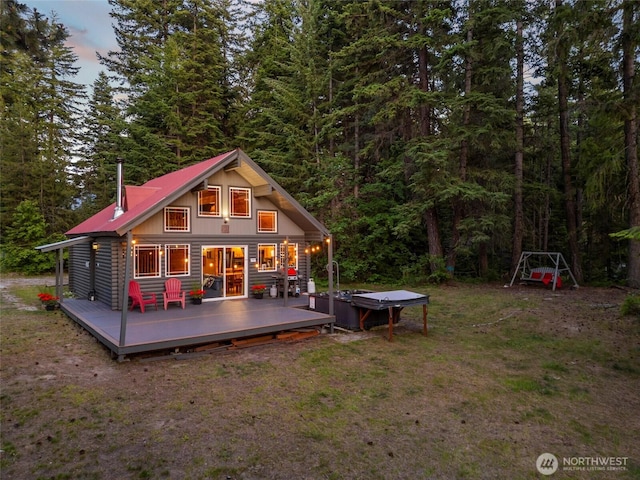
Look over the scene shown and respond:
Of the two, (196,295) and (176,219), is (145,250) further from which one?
(196,295)

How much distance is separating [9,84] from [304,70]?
19.2m

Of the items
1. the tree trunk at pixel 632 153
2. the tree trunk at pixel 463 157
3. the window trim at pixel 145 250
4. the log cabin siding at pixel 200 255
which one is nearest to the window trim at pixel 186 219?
the log cabin siding at pixel 200 255

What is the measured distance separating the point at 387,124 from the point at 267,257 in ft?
30.6

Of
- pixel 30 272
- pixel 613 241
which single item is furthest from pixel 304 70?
pixel 30 272

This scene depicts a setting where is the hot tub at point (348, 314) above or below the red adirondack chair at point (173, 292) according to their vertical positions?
below

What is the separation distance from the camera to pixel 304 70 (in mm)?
18906

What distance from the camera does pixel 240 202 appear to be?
12695 millimetres

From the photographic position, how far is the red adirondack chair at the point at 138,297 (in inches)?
A: 405

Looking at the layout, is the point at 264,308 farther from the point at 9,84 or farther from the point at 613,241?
the point at 9,84

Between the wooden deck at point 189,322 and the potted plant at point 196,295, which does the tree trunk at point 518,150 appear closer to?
the wooden deck at point 189,322

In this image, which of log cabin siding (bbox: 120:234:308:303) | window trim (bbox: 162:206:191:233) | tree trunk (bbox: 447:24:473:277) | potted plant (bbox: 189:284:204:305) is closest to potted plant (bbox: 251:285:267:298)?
log cabin siding (bbox: 120:234:308:303)

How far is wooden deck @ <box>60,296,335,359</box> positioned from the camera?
7.25 meters

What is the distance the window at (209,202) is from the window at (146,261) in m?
1.78

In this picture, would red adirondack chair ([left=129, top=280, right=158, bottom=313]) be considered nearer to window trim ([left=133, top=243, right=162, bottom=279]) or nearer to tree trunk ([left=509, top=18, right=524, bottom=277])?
window trim ([left=133, top=243, right=162, bottom=279])
